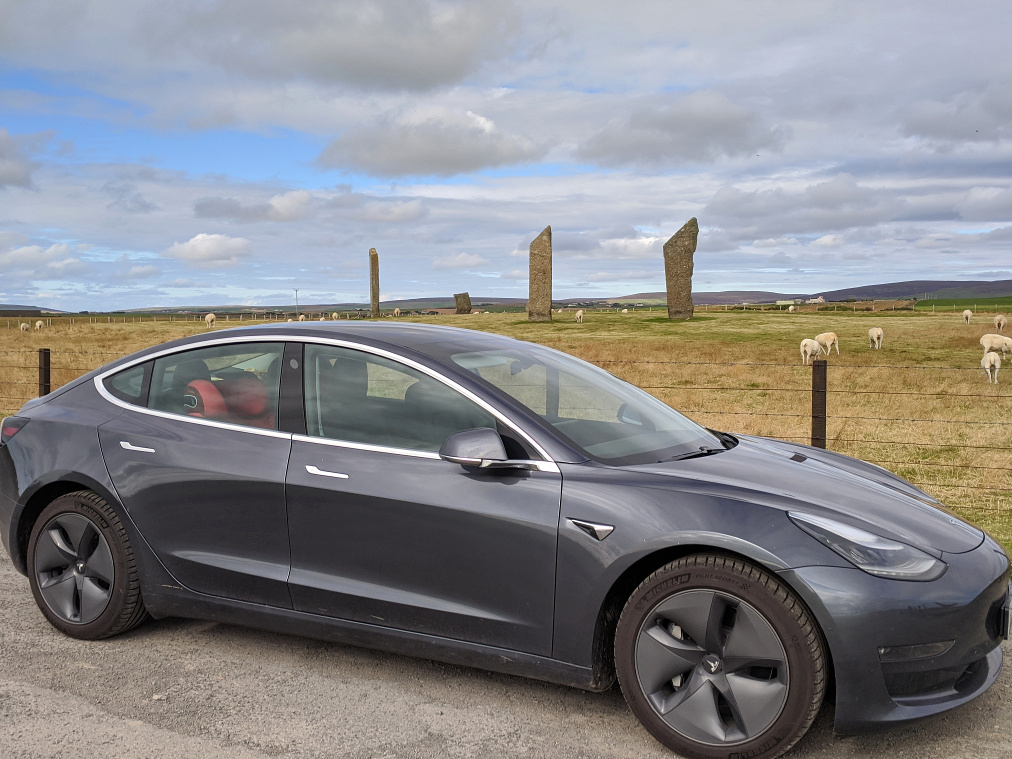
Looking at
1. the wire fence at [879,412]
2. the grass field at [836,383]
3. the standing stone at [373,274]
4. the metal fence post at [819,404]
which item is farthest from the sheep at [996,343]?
the standing stone at [373,274]

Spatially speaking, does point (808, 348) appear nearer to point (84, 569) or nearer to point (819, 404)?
point (819, 404)

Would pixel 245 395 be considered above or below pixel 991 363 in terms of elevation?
above

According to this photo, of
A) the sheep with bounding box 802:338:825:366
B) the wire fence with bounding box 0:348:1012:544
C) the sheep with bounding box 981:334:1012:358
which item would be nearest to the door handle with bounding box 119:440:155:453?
the wire fence with bounding box 0:348:1012:544

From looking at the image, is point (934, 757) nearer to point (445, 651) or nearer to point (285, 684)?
point (445, 651)

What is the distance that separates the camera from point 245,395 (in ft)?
13.4

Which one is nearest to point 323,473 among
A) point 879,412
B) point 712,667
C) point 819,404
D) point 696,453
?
point 696,453

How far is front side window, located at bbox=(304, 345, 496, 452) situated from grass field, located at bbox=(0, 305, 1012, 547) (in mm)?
4767

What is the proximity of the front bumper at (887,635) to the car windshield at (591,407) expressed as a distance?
91 centimetres

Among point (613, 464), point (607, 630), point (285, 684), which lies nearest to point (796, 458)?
point (613, 464)

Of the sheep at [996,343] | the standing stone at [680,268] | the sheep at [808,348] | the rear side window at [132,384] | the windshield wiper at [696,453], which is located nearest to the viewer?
the windshield wiper at [696,453]

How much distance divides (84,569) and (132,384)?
947 mm

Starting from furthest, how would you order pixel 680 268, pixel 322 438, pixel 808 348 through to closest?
1. pixel 680 268
2. pixel 808 348
3. pixel 322 438

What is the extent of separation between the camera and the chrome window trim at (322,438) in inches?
136

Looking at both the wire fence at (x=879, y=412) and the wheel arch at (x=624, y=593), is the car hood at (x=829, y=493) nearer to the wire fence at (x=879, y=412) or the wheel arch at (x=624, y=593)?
the wheel arch at (x=624, y=593)
